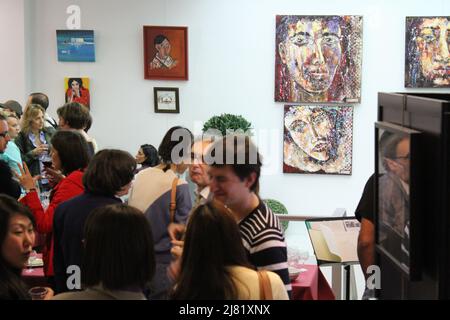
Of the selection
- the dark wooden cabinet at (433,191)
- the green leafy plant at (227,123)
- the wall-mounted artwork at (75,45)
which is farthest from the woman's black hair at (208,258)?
the wall-mounted artwork at (75,45)

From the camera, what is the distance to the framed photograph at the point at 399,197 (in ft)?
9.02

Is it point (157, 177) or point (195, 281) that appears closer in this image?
point (195, 281)

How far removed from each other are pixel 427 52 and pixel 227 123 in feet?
8.37

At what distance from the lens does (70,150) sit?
446 cm

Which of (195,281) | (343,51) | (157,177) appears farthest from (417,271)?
(343,51)

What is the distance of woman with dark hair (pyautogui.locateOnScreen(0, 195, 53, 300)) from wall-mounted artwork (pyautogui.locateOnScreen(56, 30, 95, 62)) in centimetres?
693

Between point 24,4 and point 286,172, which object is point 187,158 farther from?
point 24,4

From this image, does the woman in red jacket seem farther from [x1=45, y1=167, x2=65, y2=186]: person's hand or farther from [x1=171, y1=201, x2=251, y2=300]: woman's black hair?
[x1=171, y1=201, x2=251, y2=300]: woman's black hair

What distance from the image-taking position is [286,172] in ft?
31.3

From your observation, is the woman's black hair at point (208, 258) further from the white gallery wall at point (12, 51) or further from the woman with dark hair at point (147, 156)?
the white gallery wall at point (12, 51)

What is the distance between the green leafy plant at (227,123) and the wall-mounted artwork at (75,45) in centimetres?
183

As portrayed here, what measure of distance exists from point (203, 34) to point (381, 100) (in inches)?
254

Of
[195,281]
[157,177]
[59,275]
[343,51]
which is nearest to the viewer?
[195,281]

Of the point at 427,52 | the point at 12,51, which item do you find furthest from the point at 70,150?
the point at 427,52
